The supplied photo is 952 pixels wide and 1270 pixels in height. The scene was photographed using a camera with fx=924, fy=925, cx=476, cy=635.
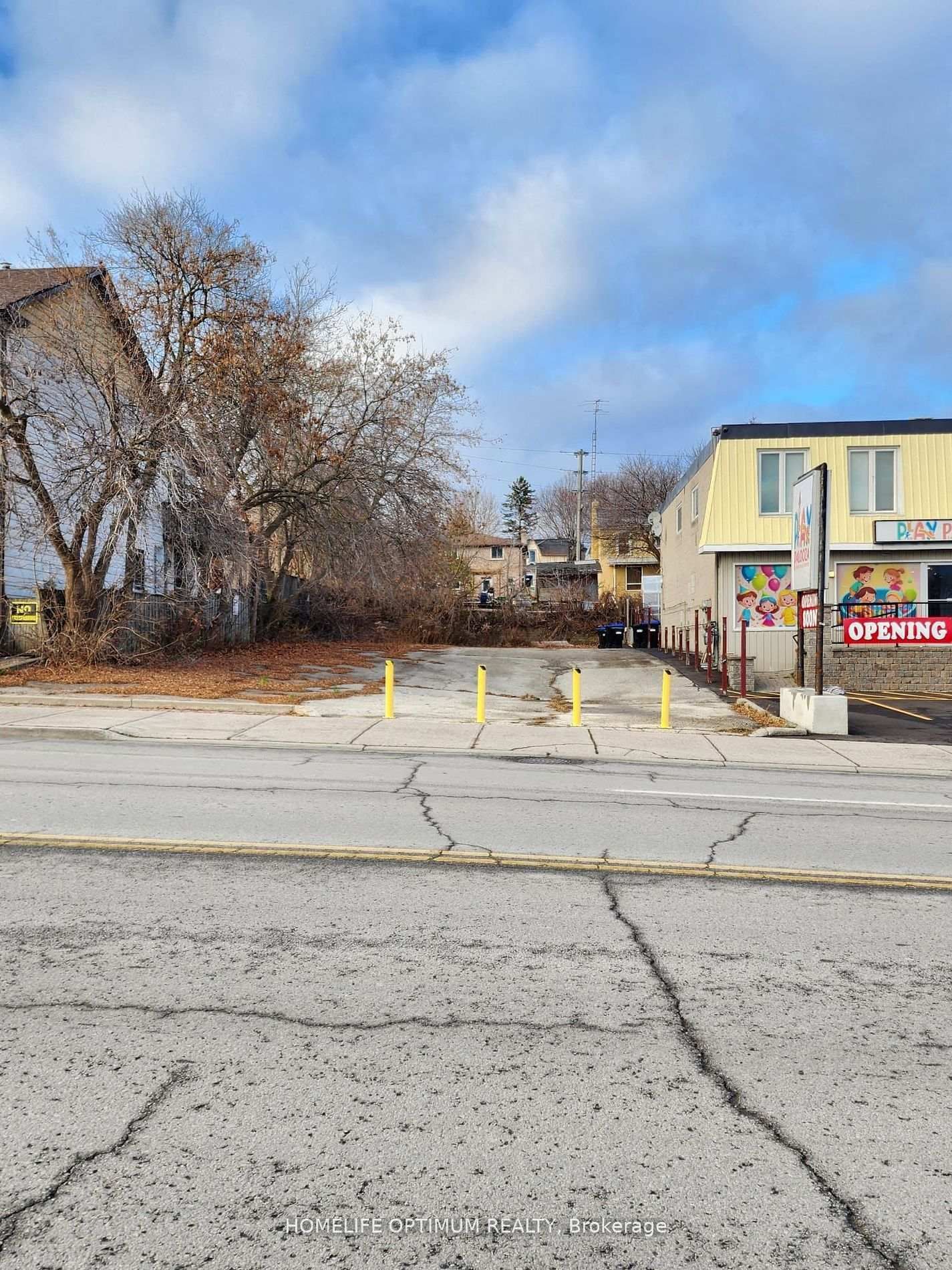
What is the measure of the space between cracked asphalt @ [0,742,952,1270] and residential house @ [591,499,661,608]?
4079 cm

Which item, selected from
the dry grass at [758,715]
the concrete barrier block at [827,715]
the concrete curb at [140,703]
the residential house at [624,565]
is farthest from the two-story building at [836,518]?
the residential house at [624,565]

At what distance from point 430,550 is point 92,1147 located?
2793cm

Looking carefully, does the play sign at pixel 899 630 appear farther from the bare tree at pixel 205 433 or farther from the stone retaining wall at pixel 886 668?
the bare tree at pixel 205 433

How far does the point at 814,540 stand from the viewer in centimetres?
1490

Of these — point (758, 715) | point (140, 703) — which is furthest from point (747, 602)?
point (140, 703)

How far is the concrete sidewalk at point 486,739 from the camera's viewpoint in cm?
1235

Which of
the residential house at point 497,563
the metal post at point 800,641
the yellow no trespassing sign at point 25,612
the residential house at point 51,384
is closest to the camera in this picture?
the metal post at point 800,641

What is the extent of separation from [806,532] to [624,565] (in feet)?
140

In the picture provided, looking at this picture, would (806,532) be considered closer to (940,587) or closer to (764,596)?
(764,596)

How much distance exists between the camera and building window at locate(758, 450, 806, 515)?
24516 mm

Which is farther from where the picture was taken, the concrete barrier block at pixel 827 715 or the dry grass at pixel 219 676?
the dry grass at pixel 219 676

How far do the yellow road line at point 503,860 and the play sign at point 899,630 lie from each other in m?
16.0

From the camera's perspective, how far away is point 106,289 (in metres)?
21.9

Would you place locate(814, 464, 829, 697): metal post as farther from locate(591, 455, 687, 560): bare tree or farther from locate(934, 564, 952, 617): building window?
locate(591, 455, 687, 560): bare tree
